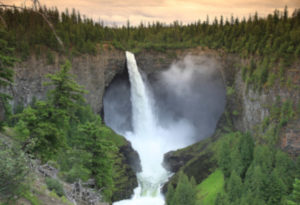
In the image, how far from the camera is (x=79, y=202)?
14.3 meters

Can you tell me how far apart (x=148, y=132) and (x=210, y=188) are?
20578mm

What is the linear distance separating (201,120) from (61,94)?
41698mm

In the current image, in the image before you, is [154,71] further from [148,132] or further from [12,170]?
[12,170]

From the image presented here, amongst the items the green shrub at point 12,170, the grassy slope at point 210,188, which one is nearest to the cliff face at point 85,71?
the grassy slope at point 210,188

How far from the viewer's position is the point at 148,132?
187ft

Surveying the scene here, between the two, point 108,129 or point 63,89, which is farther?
point 108,129

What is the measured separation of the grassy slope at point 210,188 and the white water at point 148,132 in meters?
8.54

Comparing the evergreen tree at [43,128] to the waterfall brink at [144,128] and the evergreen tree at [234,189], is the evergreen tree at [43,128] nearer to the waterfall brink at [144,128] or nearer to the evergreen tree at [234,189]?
the evergreen tree at [234,189]

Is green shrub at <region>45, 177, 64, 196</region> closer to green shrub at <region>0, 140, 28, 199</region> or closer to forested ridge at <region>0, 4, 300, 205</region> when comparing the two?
forested ridge at <region>0, 4, 300, 205</region>

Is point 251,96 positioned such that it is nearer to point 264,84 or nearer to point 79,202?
point 264,84

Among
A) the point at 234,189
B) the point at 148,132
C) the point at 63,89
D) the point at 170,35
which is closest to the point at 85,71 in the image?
the point at 148,132

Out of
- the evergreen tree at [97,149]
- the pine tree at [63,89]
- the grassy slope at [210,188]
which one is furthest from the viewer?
the grassy slope at [210,188]

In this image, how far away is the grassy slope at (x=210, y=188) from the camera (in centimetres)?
3616

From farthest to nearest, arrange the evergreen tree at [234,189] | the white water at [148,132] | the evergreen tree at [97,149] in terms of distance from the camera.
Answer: the white water at [148,132] < the evergreen tree at [234,189] < the evergreen tree at [97,149]
